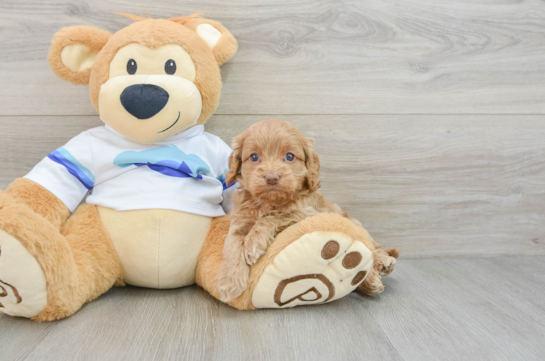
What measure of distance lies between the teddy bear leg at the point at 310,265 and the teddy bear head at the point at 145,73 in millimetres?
413

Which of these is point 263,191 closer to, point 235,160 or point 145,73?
point 235,160

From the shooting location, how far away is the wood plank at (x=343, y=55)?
1194 mm

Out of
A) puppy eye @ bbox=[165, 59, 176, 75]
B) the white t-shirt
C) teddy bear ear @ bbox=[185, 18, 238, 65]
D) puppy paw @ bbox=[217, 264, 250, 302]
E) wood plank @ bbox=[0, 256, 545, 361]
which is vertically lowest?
wood plank @ bbox=[0, 256, 545, 361]

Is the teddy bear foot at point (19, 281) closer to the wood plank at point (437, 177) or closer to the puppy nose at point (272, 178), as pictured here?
the puppy nose at point (272, 178)

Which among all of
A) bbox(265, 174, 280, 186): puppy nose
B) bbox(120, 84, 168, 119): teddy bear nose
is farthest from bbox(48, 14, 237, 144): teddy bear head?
bbox(265, 174, 280, 186): puppy nose

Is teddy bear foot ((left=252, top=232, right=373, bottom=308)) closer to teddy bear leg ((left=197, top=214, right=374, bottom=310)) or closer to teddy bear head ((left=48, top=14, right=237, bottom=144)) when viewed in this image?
teddy bear leg ((left=197, top=214, right=374, bottom=310))

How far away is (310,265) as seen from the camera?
87 centimetres

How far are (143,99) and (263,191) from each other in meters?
0.37

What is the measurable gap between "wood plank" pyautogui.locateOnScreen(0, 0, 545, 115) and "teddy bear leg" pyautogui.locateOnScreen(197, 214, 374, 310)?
0.53m

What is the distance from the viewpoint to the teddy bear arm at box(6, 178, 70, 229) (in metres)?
0.95

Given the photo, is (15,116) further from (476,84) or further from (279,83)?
(476,84)

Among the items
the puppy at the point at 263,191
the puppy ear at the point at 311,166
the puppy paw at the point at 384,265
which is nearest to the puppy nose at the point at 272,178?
the puppy at the point at 263,191

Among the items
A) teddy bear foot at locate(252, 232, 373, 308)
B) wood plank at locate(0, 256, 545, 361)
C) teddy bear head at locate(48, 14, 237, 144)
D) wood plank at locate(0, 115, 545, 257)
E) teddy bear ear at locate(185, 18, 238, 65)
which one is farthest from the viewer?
wood plank at locate(0, 115, 545, 257)

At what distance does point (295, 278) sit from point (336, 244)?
0.12 metres
